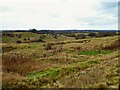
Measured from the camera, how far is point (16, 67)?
112 ft

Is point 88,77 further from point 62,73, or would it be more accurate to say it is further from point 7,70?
point 7,70

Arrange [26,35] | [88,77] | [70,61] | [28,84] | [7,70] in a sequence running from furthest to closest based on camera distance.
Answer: [26,35], [70,61], [7,70], [28,84], [88,77]

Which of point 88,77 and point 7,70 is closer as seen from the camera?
point 88,77

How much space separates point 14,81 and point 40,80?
2.02 m

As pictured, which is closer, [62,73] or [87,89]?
[87,89]

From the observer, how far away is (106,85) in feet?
55.2

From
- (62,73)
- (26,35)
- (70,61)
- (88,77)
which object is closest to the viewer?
(88,77)

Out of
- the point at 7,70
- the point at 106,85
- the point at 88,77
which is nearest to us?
the point at 106,85

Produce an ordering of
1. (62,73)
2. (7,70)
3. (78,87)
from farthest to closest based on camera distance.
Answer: (7,70) → (62,73) → (78,87)

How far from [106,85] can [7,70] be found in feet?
57.2

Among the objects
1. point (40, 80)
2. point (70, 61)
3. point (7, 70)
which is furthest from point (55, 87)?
point (70, 61)

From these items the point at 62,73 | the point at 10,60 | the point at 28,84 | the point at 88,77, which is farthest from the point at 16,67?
the point at 88,77

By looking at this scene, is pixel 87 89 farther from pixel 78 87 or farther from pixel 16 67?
pixel 16 67

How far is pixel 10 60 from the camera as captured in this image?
39.3 meters
